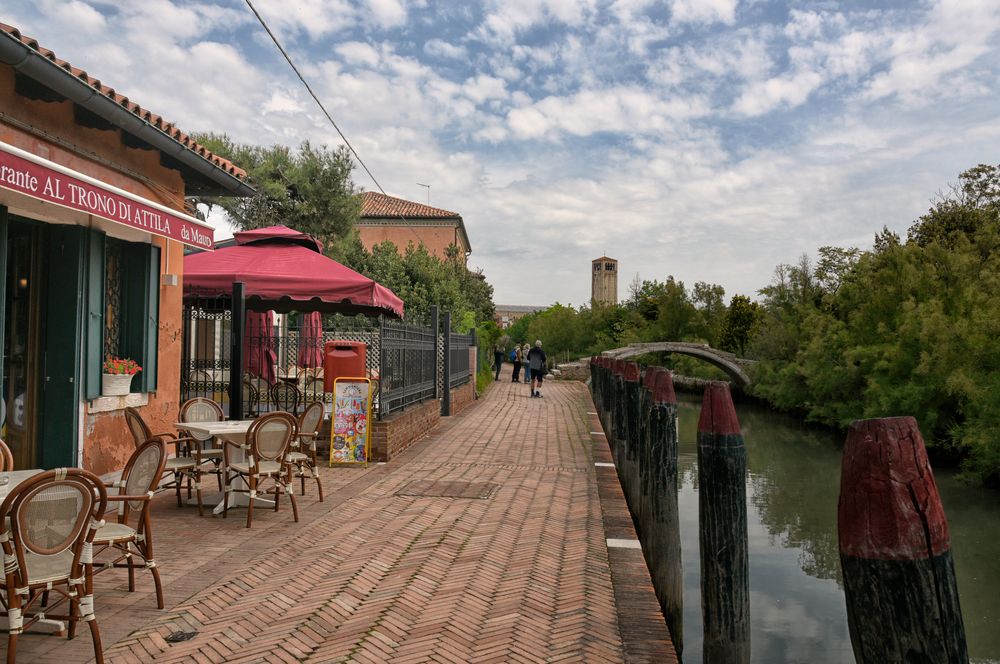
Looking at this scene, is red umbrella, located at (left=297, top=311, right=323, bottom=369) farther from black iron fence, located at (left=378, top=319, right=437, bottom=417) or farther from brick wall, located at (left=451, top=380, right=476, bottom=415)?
brick wall, located at (left=451, top=380, right=476, bottom=415)

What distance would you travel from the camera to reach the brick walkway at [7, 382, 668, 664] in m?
3.55

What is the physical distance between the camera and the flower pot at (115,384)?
22.1ft

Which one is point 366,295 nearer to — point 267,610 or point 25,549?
point 267,610

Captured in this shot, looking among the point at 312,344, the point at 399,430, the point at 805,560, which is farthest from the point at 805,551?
the point at 312,344

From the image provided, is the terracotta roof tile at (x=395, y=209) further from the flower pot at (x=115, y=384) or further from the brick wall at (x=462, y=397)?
the flower pot at (x=115, y=384)

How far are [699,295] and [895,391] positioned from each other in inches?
1650

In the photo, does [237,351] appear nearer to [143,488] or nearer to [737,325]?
[143,488]

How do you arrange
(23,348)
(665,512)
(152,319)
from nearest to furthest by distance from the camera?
(665,512)
(23,348)
(152,319)

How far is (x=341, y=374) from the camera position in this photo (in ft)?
30.4

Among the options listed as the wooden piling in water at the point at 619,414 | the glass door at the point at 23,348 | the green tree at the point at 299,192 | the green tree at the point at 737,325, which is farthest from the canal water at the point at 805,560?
the green tree at the point at 737,325

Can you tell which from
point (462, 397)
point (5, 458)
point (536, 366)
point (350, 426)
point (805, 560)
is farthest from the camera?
point (536, 366)

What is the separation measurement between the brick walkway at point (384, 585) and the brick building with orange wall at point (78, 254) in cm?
112

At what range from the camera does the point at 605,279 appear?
148 meters

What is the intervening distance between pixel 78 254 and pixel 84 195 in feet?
4.72
